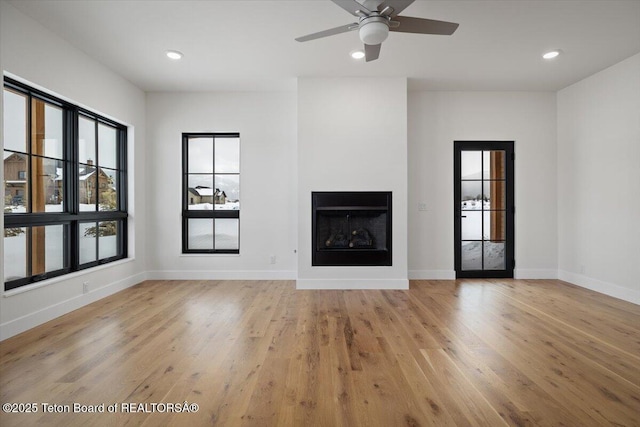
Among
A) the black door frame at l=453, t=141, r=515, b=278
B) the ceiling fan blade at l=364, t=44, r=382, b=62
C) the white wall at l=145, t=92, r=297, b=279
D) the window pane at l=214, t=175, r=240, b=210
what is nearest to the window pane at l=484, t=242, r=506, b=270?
the black door frame at l=453, t=141, r=515, b=278

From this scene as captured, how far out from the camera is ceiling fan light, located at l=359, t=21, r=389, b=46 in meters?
2.32

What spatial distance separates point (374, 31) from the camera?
7.68 ft

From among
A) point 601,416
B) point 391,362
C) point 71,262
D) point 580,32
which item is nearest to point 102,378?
point 391,362

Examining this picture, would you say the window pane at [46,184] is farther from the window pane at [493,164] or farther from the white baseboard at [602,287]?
the white baseboard at [602,287]

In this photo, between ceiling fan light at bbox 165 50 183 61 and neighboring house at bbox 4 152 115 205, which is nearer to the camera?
neighboring house at bbox 4 152 115 205

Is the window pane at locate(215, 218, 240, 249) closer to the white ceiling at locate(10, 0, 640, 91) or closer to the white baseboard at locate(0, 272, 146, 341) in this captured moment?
the white baseboard at locate(0, 272, 146, 341)

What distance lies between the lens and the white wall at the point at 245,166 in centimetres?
498

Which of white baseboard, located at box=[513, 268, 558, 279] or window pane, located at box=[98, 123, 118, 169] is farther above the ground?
window pane, located at box=[98, 123, 118, 169]

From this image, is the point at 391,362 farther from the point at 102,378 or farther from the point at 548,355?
the point at 102,378

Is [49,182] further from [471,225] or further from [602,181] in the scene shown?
[602,181]

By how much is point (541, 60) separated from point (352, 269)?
3.39 meters

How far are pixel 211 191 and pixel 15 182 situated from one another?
94.4 inches

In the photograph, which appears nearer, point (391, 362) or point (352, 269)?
point (391, 362)

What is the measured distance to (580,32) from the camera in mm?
3248
